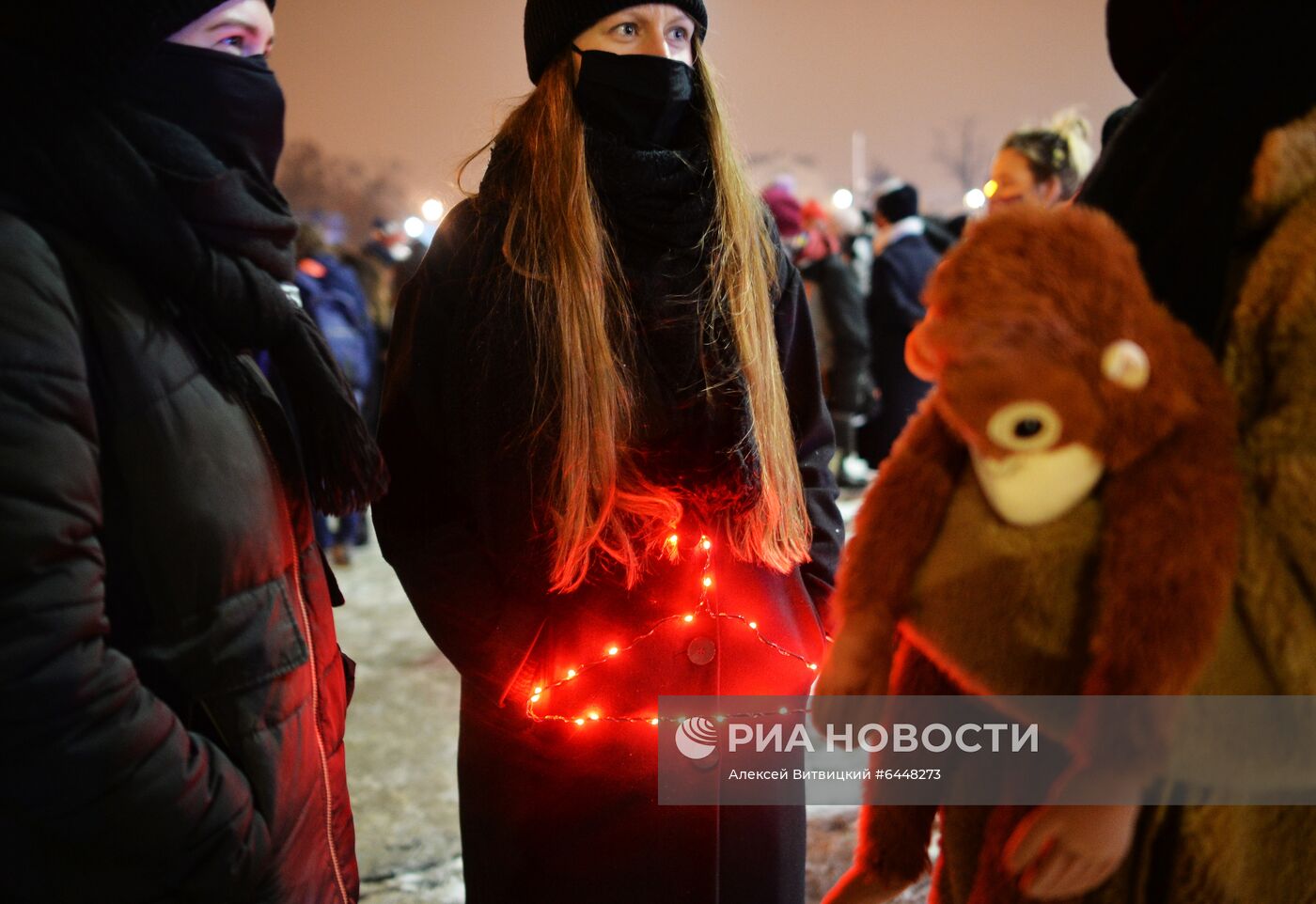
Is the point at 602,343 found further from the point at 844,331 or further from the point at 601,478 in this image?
the point at 844,331

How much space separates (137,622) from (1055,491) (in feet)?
3.08

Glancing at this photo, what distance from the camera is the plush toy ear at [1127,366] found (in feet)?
2.44

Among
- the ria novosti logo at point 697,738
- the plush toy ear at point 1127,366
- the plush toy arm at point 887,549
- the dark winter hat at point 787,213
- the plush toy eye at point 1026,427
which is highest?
the plush toy ear at point 1127,366

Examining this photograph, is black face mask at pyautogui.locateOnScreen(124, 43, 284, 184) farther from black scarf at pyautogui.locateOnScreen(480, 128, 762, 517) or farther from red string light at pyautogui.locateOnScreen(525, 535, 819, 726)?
red string light at pyautogui.locateOnScreen(525, 535, 819, 726)

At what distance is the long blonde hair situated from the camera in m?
1.38

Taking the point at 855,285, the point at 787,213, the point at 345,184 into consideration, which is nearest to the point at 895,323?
the point at 855,285

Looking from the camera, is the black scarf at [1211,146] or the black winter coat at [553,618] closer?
the black scarf at [1211,146]

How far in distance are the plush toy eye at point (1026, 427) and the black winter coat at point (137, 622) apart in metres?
0.81

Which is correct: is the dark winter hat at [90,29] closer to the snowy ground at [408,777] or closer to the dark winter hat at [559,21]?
the dark winter hat at [559,21]

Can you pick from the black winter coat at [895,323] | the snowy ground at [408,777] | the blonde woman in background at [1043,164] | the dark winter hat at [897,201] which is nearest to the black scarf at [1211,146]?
the snowy ground at [408,777]

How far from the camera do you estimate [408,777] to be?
2941 mm

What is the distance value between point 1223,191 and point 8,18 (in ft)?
3.98

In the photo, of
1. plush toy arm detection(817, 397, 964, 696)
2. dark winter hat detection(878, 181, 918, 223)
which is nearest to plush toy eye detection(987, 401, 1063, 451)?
plush toy arm detection(817, 397, 964, 696)

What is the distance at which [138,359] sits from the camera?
0.94 m
